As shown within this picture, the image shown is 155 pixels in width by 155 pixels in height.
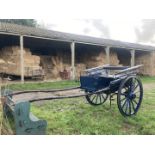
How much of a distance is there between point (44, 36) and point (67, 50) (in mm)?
6422

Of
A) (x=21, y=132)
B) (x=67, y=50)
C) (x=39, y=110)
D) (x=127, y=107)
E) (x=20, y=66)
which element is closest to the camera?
(x=21, y=132)

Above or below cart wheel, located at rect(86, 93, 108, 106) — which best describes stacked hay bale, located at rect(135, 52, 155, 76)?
above

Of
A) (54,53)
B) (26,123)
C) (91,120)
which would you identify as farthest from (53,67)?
(26,123)

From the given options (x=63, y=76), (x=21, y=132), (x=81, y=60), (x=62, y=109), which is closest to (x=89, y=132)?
(x=21, y=132)

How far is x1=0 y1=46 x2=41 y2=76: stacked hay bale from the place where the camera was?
39.2ft

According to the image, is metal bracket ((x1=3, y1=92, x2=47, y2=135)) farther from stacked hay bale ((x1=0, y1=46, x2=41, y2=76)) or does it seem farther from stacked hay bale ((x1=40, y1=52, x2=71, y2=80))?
stacked hay bale ((x1=40, y1=52, x2=71, y2=80))

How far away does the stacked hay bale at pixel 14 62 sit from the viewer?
1195 centimetres

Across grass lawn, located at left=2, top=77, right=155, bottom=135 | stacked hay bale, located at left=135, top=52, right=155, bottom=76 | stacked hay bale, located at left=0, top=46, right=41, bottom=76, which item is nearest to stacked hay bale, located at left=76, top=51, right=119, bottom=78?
stacked hay bale, located at left=135, top=52, right=155, bottom=76

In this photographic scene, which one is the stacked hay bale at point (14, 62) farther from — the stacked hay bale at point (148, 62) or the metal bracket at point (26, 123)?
the stacked hay bale at point (148, 62)

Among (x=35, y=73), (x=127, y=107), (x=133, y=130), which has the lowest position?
(x=133, y=130)

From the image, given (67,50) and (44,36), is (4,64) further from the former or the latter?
(67,50)

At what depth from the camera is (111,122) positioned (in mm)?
4500

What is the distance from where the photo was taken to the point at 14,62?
Result: 12.0 m

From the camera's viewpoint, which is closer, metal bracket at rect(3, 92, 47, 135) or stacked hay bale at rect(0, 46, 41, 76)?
metal bracket at rect(3, 92, 47, 135)
